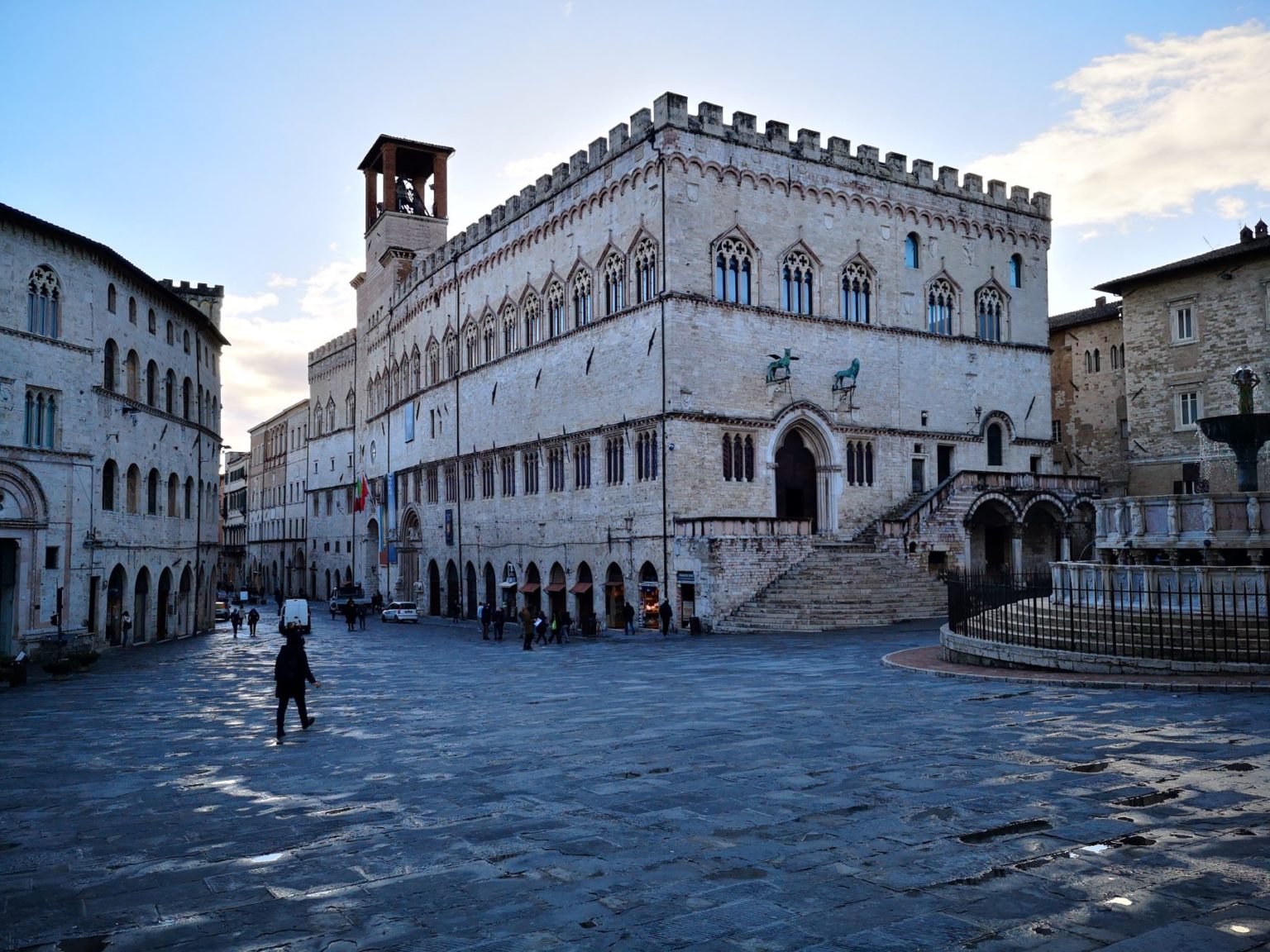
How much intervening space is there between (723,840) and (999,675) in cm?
1071

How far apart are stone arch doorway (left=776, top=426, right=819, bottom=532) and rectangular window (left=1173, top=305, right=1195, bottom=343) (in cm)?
1817

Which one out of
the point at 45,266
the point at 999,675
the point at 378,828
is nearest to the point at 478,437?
the point at 45,266

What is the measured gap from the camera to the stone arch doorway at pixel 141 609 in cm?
3675

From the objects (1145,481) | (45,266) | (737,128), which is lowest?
(1145,481)

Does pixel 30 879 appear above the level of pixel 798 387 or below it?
below

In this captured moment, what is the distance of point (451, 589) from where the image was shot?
174 feet

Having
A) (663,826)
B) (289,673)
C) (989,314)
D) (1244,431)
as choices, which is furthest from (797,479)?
(663,826)

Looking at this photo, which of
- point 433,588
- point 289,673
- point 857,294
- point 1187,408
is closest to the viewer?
point 289,673

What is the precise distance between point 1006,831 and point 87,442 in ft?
102

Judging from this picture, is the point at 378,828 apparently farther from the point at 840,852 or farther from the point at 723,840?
the point at 840,852

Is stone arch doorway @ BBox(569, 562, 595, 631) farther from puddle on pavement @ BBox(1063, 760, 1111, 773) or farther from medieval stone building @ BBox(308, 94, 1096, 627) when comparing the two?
puddle on pavement @ BBox(1063, 760, 1111, 773)

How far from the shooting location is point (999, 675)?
57.4 feet

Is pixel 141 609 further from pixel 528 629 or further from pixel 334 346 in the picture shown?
pixel 334 346

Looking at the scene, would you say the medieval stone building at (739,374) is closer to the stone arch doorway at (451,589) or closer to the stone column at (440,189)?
the stone arch doorway at (451,589)
